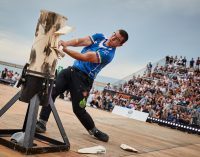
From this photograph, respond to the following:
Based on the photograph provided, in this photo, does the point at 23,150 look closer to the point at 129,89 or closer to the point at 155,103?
the point at 155,103

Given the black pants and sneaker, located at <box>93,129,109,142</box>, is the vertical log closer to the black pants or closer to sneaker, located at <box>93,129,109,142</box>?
the black pants

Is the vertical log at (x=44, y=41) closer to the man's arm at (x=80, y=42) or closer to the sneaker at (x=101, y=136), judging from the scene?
the man's arm at (x=80, y=42)

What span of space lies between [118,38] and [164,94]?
16.8m

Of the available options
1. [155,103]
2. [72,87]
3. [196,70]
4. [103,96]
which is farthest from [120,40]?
[196,70]

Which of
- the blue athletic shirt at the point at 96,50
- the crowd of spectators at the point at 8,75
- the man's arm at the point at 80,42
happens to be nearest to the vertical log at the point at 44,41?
the man's arm at the point at 80,42

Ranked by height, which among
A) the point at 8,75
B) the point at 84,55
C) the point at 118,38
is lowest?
the point at 84,55

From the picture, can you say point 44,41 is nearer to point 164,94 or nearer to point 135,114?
point 135,114

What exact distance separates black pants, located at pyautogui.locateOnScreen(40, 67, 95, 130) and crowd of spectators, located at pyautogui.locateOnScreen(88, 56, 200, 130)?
12033 millimetres

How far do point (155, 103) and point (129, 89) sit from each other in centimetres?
461

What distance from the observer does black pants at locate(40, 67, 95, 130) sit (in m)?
4.55

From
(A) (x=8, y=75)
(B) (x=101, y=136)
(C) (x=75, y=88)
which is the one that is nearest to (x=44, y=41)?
(C) (x=75, y=88)

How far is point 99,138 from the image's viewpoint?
4.88 m

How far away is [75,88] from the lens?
4.57m

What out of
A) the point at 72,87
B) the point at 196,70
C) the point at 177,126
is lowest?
the point at 177,126
